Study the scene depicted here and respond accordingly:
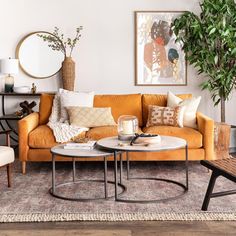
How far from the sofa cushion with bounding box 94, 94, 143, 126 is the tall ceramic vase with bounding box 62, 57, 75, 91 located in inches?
21.7

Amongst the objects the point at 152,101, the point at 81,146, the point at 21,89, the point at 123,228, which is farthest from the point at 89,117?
the point at 123,228

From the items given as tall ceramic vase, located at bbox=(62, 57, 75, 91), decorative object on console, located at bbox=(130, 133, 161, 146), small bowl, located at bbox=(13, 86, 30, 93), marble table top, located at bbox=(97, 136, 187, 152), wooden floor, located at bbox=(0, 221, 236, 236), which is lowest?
wooden floor, located at bbox=(0, 221, 236, 236)

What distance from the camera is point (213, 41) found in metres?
5.65

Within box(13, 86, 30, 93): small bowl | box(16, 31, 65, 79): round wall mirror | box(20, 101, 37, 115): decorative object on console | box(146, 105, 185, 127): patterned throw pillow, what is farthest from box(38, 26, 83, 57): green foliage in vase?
box(146, 105, 185, 127): patterned throw pillow

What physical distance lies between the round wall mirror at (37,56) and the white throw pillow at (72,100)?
2.89 feet

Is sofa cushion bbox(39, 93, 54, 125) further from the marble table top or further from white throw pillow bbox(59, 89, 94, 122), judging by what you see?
the marble table top

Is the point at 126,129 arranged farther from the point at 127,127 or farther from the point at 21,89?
the point at 21,89

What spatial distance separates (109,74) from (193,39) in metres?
1.22

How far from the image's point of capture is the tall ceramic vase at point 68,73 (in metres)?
5.76

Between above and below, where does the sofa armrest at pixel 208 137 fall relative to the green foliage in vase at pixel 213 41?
below

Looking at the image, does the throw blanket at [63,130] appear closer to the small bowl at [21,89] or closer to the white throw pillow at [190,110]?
the small bowl at [21,89]

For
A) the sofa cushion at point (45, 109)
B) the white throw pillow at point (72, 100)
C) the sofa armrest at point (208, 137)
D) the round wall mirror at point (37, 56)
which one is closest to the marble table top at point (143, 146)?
the sofa armrest at point (208, 137)

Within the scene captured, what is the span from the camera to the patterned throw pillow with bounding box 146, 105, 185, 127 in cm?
498

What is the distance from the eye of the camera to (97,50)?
607 centimetres
